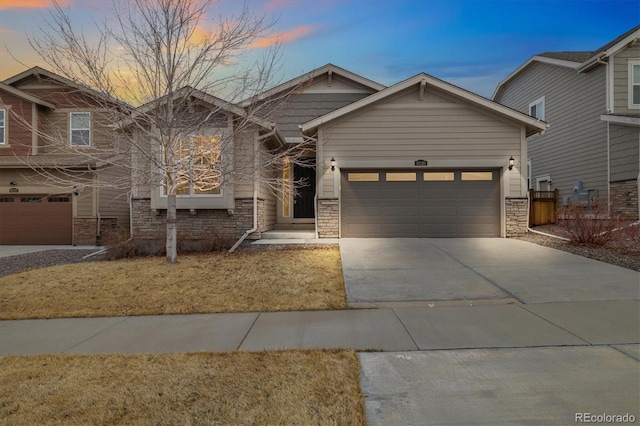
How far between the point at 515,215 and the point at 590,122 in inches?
252

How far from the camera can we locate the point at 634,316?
5.12 metres

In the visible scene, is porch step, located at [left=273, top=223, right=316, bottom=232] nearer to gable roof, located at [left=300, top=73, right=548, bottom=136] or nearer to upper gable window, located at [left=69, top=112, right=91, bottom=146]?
gable roof, located at [left=300, top=73, right=548, bottom=136]

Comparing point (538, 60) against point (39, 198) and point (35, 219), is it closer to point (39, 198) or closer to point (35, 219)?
point (39, 198)

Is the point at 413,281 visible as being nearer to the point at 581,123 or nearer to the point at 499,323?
the point at 499,323

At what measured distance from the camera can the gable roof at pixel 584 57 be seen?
548 inches

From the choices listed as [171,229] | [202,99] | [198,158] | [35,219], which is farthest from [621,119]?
[35,219]

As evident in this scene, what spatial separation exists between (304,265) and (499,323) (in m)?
4.54

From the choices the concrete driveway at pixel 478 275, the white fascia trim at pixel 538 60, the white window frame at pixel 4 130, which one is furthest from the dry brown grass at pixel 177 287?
the white fascia trim at pixel 538 60

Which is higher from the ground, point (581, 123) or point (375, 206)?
point (581, 123)

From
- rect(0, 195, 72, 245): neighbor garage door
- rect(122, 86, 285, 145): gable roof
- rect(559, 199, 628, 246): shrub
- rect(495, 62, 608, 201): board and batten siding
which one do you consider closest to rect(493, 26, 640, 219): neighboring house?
rect(495, 62, 608, 201): board and batten siding

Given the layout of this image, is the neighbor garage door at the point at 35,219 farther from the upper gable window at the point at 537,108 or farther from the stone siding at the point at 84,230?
the upper gable window at the point at 537,108

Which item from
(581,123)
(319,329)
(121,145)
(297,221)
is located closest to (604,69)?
A: (581,123)

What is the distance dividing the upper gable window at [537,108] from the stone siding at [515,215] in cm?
845

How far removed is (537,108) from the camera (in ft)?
62.3
